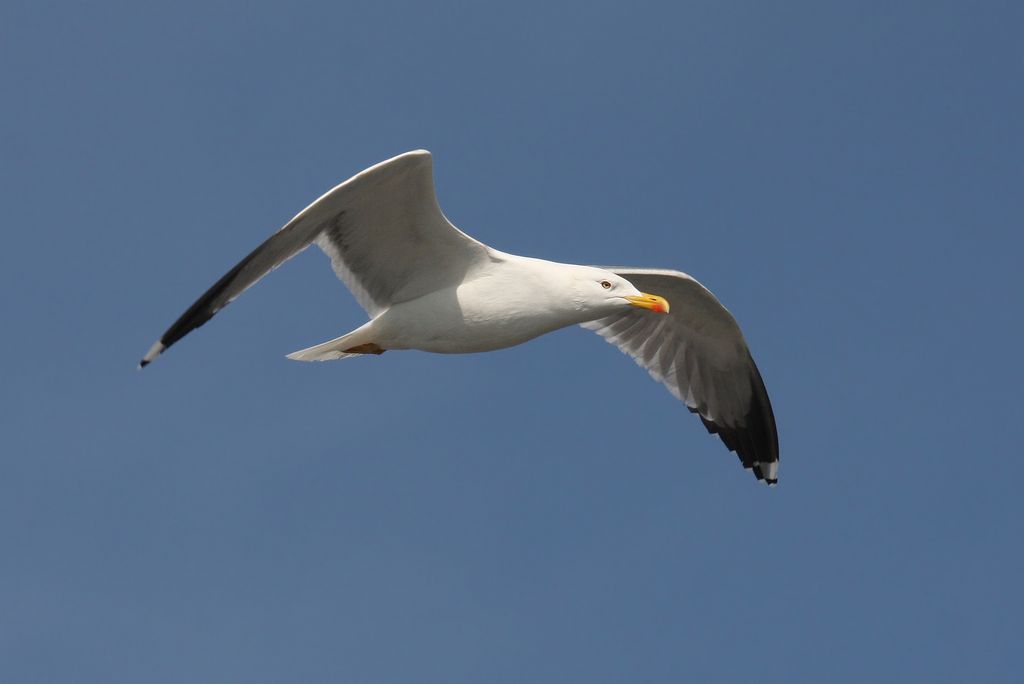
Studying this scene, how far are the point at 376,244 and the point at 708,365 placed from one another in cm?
396

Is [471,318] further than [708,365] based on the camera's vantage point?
No

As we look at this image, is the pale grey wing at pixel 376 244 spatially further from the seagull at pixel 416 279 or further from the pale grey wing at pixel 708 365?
the pale grey wing at pixel 708 365

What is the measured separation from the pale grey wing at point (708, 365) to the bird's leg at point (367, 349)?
2.61 m

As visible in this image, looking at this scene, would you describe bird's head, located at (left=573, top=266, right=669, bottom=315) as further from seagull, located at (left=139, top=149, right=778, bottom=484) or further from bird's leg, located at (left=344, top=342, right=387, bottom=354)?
bird's leg, located at (left=344, top=342, right=387, bottom=354)

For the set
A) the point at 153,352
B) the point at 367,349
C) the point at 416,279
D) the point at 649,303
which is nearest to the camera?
the point at 153,352

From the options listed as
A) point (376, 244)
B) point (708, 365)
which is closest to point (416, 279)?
point (376, 244)

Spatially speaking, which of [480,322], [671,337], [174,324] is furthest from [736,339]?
[174,324]

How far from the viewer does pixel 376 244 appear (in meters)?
10.8

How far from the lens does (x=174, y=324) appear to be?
10.2 m

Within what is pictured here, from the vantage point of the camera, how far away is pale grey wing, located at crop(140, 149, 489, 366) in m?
10.1

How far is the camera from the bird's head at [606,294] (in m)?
11.0

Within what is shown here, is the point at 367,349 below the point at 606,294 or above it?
below

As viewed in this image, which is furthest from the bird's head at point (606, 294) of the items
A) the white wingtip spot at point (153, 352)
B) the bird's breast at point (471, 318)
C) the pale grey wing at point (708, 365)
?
the white wingtip spot at point (153, 352)

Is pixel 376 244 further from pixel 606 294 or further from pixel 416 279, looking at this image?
pixel 606 294
